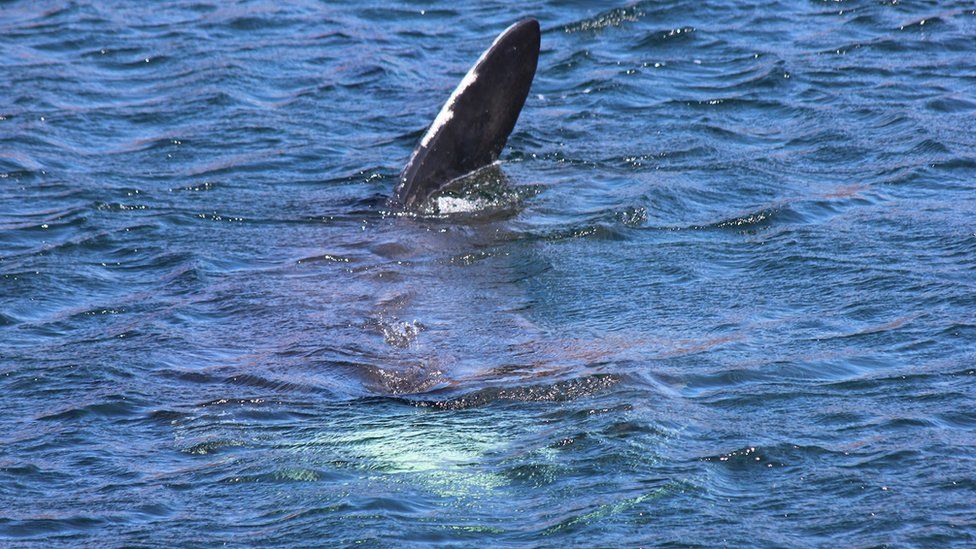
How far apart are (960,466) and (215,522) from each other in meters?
2.86

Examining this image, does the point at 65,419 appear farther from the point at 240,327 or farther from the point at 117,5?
A: the point at 117,5

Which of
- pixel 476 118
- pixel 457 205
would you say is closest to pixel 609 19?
pixel 476 118

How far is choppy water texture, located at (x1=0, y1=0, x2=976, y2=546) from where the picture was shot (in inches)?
204

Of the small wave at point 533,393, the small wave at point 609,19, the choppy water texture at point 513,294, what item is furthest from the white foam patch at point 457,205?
the small wave at point 609,19

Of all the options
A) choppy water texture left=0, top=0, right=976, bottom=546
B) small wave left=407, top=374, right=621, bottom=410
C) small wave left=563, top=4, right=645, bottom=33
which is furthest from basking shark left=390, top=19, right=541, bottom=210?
small wave left=563, top=4, right=645, bottom=33

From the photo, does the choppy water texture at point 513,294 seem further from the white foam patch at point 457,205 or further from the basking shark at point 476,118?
the basking shark at point 476,118

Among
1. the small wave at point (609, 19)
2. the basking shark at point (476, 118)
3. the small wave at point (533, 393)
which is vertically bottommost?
the small wave at point (533, 393)

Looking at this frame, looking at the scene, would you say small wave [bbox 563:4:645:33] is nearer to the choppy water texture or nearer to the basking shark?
the choppy water texture

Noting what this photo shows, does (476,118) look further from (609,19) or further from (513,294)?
(609,19)

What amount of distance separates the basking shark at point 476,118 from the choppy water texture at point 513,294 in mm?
205

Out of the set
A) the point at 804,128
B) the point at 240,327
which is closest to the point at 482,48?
the point at 804,128

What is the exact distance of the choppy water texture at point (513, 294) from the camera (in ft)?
17.0

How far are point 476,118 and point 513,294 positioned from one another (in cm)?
169

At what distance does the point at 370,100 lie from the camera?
37.8ft
